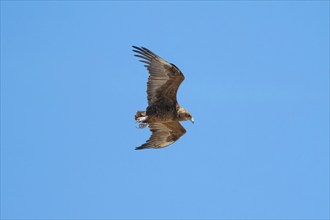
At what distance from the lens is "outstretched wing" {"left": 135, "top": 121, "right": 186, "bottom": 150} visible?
26.7 metres

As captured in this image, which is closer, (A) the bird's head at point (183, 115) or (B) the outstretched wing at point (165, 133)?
(A) the bird's head at point (183, 115)

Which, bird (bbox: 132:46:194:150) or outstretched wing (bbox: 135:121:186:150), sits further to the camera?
outstretched wing (bbox: 135:121:186:150)

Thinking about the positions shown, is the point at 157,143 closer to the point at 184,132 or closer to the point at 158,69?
the point at 184,132

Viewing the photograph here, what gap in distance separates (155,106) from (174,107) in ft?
2.12

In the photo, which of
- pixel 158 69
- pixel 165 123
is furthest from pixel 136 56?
pixel 165 123

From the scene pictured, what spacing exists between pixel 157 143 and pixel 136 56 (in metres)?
3.35

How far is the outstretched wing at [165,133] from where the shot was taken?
26.7 metres

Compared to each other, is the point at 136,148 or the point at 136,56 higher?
the point at 136,56

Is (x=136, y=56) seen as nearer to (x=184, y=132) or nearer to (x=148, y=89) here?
(x=148, y=89)

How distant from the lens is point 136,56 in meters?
24.8

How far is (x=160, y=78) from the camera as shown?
83.3ft

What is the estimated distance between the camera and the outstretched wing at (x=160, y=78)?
986 inches

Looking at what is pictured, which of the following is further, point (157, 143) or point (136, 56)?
→ point (157, 143)

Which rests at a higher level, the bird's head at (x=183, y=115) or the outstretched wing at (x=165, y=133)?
the bird's head at (x=183, y=115)
